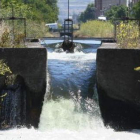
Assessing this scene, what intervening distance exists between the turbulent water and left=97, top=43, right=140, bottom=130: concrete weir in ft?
1.74

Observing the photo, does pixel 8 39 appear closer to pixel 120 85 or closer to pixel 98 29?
pixel 120 85

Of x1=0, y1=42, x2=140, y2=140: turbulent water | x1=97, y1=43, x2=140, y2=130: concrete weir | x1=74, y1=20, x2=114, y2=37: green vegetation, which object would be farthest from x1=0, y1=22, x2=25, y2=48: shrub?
x1=74, y1=20, x2=114, y2=37: green vegetation

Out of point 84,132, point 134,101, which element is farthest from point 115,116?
point 84,132

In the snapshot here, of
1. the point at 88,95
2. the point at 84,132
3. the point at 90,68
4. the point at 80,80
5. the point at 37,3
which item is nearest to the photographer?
the point at 84,132

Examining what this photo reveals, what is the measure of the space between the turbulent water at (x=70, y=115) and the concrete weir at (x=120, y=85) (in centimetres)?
53

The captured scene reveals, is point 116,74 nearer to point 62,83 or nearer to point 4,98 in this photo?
point 62,83

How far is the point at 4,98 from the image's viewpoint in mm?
13188

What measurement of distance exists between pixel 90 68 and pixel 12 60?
5.17 meters

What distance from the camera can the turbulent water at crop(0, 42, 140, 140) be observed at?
1174cm

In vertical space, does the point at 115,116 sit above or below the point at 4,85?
below

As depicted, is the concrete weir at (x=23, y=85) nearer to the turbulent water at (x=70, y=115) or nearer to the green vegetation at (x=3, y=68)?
the green vegetation at (x=3, y=68)

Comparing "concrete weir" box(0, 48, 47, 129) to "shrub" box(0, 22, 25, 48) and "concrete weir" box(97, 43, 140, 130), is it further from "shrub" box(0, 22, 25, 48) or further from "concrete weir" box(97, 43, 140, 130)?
"concrete weir" box(97, 43, 140, 130)

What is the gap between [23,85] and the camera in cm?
1365

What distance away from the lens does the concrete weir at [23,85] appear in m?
13.1
